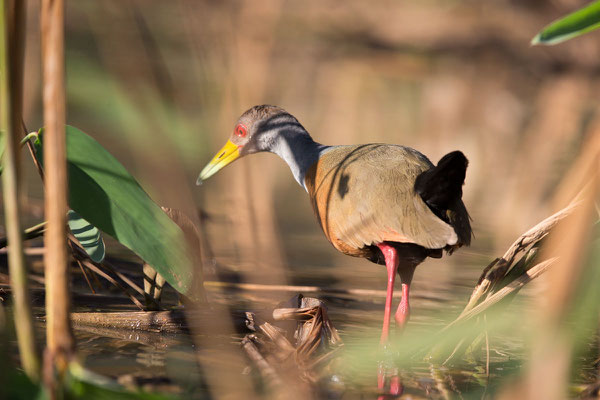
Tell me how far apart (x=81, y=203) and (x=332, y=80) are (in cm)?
968

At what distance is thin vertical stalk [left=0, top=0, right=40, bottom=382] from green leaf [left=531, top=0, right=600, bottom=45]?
0.84m

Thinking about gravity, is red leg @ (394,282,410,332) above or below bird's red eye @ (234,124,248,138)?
below

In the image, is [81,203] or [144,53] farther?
[81,203]

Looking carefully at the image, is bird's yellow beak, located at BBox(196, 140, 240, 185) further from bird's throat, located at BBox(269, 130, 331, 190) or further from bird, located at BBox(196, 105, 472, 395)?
bird, located at BBox(196, 105, 472, 395)

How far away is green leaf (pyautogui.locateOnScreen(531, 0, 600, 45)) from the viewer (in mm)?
1302

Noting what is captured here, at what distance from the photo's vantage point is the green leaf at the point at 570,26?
130 cm

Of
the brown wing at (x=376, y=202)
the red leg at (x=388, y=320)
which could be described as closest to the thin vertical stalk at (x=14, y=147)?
A: the red leg at (x=388, y=320)

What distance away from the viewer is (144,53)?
103 centimetres

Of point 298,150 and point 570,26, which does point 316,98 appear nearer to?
point 298,150

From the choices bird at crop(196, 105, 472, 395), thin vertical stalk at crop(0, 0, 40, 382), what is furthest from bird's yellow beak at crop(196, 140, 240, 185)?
thin vertical stalk at crop(0, 0, 40, 382)

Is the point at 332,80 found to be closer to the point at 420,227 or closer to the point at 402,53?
the point at 402,53

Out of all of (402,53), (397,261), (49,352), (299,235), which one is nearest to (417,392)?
(397,261)

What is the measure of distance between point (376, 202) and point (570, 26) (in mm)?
1599

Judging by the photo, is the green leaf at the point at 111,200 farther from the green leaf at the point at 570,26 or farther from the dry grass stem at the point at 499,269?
the green leaf at the point at 570,26
